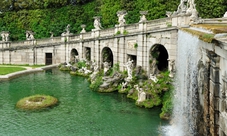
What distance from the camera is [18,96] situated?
2730 centimetres

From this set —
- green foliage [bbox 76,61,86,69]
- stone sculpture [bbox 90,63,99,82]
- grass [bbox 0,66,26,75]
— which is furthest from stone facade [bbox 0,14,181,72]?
grass [bbox 0,66,26,75]

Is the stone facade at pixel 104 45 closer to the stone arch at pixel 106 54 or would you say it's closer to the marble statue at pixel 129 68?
the stone arch at pixel 106 54

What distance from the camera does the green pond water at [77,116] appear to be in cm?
1961

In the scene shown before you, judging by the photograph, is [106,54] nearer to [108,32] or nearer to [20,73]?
[108,32]

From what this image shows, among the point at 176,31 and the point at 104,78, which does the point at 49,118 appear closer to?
the point at 104,78

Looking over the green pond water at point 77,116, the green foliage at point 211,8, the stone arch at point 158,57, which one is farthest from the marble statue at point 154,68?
the green foliage at point 211,8

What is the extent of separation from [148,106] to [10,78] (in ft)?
55.1

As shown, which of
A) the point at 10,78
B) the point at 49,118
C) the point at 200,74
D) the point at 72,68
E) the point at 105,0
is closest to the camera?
the point at 200,74

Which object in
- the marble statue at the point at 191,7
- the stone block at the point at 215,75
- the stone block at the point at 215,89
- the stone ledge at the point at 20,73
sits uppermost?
the marble statue at the point at 191,7

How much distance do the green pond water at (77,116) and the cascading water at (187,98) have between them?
3.29 ft

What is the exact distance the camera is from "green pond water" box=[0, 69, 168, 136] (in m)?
19.6

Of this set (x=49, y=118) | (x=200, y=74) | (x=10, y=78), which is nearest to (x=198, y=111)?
(x=200, y=74)

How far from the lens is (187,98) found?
18578 mm

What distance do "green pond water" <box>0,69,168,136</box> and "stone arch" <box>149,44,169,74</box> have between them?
13.2ft
